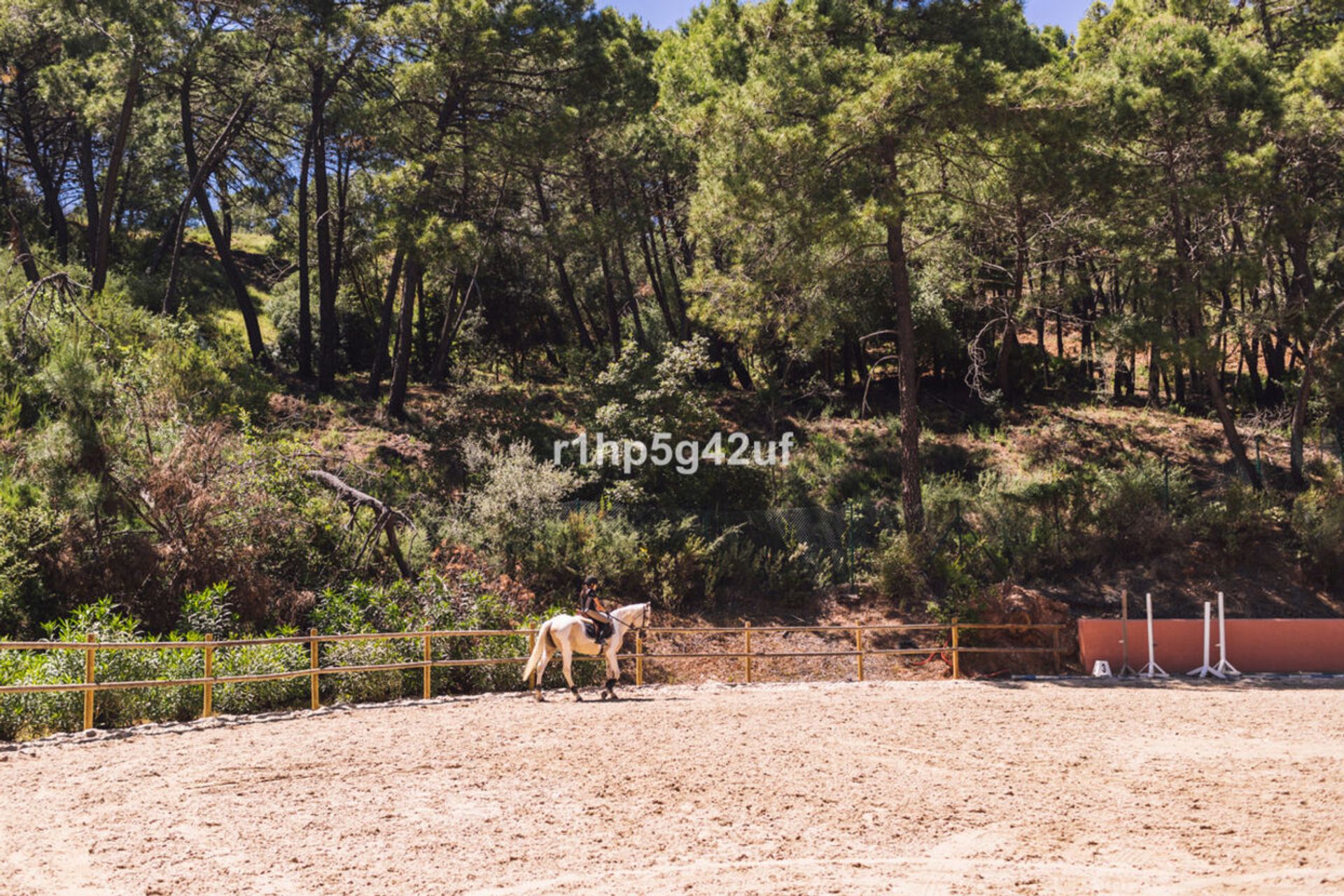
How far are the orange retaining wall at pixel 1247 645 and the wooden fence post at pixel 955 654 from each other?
2380mm

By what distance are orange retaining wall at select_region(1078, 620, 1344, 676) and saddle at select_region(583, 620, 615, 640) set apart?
31.6 feet

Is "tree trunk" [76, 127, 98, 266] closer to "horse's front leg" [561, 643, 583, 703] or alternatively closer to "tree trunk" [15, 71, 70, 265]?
"tree trunk" [15, 71, 70, 265]

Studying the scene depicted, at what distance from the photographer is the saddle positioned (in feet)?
48.8

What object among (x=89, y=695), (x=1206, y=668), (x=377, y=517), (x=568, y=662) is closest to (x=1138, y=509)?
(x=1206, y=668)

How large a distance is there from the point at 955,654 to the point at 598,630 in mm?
7215

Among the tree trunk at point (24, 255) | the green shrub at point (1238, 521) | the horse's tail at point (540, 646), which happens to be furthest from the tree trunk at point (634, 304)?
the horse's tail at point (540, 646)

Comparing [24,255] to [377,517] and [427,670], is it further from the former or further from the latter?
[427,670]

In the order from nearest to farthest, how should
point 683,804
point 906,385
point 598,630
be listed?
1. point 683,804
2. point 598,630
3. point 906,385

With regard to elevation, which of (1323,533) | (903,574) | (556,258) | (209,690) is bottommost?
(209,690)

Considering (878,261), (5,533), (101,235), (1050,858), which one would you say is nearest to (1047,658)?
(878,261)

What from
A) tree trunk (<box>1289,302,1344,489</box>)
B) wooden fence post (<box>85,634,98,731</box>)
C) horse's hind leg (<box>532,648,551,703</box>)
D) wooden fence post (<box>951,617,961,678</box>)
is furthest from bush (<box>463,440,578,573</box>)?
tree trunk (<box>1289,302,1344,489</box>)

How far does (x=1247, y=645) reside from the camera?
18688mm

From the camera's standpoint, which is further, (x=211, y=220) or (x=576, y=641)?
(x=211, y=220)

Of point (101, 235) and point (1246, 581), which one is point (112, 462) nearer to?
point (101, 235)
